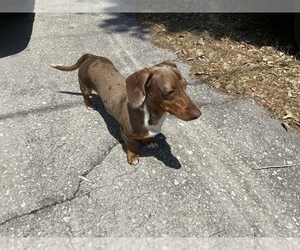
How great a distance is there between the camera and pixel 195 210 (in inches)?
105

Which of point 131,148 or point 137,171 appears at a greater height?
point 131,148

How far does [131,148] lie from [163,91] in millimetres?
814

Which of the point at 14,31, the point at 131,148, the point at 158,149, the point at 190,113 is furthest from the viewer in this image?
the point at 14,31

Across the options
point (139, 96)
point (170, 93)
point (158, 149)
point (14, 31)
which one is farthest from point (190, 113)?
point (14, 31)

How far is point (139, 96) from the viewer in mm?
2363

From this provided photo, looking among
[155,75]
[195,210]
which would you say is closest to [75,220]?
[195,210]

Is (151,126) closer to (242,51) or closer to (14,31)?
(242,51)

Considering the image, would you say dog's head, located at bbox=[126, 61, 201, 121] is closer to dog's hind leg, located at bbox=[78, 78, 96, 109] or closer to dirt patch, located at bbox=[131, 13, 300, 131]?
dog's hind leg, located at bbox=[78, 78, 96, 109]

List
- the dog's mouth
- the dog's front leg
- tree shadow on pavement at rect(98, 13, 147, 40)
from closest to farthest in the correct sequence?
the dog's mouth, the dog's front leg, tree shadow on pavement at rect(98, 13, 147, 40)

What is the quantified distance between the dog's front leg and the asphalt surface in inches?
2.7

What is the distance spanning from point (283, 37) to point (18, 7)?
4.12m

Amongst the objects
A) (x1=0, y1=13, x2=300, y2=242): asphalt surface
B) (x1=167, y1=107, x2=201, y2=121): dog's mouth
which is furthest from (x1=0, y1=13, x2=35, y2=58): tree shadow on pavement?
(x1=167, y1=107, x2=201, y2=121): dog's mouth

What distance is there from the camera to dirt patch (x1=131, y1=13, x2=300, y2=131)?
12.7 feet

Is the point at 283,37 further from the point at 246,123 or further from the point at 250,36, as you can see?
the point at 246,123
